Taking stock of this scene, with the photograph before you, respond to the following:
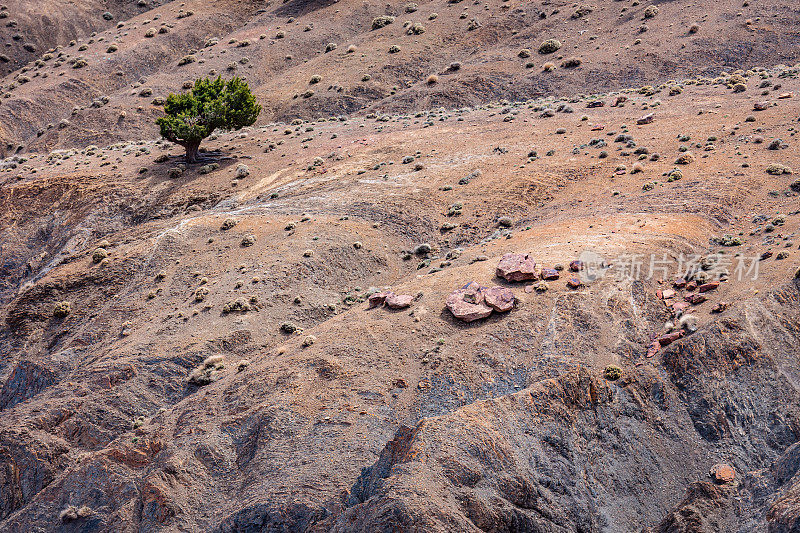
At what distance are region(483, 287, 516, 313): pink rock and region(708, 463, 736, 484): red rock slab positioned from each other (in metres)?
9.87

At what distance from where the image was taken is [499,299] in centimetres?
2903

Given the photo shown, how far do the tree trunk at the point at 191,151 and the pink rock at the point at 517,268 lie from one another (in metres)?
31.3

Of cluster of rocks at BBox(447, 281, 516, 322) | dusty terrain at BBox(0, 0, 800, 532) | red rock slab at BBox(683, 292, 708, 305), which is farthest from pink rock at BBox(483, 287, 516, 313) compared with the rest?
red rock slab at BBox(683, 292, 708, 305)

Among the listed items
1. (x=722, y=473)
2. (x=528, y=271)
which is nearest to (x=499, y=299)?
(x=528, y=271)

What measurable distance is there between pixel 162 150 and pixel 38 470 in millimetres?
34151

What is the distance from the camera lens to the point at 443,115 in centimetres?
5806

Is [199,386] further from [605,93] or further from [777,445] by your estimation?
[605,93]

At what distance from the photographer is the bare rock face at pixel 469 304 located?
2873 centimetres

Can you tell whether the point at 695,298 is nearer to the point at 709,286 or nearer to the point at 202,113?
the point at 709,286

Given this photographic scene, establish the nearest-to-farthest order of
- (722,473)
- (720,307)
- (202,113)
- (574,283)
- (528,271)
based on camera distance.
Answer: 1. (722,473)
2. (720,307)
3. (574,283)
4. (528,271)
5. (202,113)

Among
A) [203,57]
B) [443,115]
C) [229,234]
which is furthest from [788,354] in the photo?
[203,57]

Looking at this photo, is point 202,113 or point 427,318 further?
point 202,113

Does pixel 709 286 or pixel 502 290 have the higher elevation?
pixel 502 290

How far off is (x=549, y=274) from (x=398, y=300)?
702 cm
